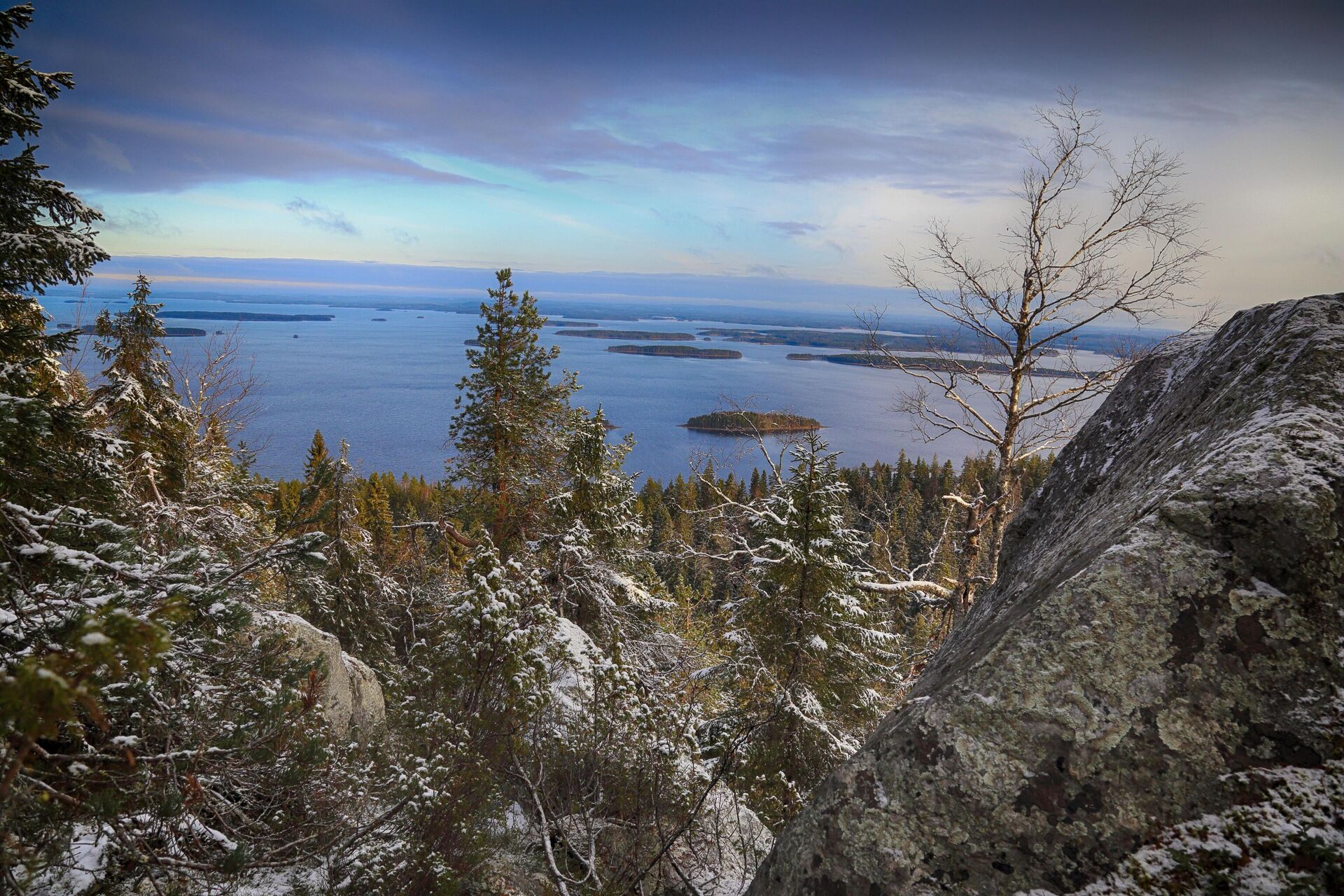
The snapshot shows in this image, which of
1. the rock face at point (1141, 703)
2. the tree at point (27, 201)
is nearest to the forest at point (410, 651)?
the tree at point (27, 201)

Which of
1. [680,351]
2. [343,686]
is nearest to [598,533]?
[343,686]

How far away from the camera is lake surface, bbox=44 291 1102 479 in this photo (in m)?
56.2

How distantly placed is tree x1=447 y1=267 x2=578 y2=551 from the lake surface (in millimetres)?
5718

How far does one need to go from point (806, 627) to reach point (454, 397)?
85.2 m

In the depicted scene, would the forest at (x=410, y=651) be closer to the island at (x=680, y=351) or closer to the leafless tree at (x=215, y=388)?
the leafless tree at (x=215, y=388)

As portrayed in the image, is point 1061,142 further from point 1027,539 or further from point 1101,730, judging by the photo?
point 1101,730

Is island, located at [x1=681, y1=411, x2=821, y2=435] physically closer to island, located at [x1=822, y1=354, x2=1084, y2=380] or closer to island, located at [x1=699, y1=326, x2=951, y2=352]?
island, located at [x1=822, y1=354, x2=1084, y2=380]

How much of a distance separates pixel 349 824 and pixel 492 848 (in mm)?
1384

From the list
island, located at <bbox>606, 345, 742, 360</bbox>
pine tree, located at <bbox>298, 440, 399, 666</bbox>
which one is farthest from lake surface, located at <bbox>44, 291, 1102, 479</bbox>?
pine tree, located at <bbox>298, 440, 399, 666</bbox>

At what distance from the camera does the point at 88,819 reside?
11.6ft

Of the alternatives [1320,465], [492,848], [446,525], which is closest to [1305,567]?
[1320,465]

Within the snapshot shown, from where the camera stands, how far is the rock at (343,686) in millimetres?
10398

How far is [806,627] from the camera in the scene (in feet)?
34.5

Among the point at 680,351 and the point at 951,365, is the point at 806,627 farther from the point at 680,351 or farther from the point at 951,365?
the point at 680,351
